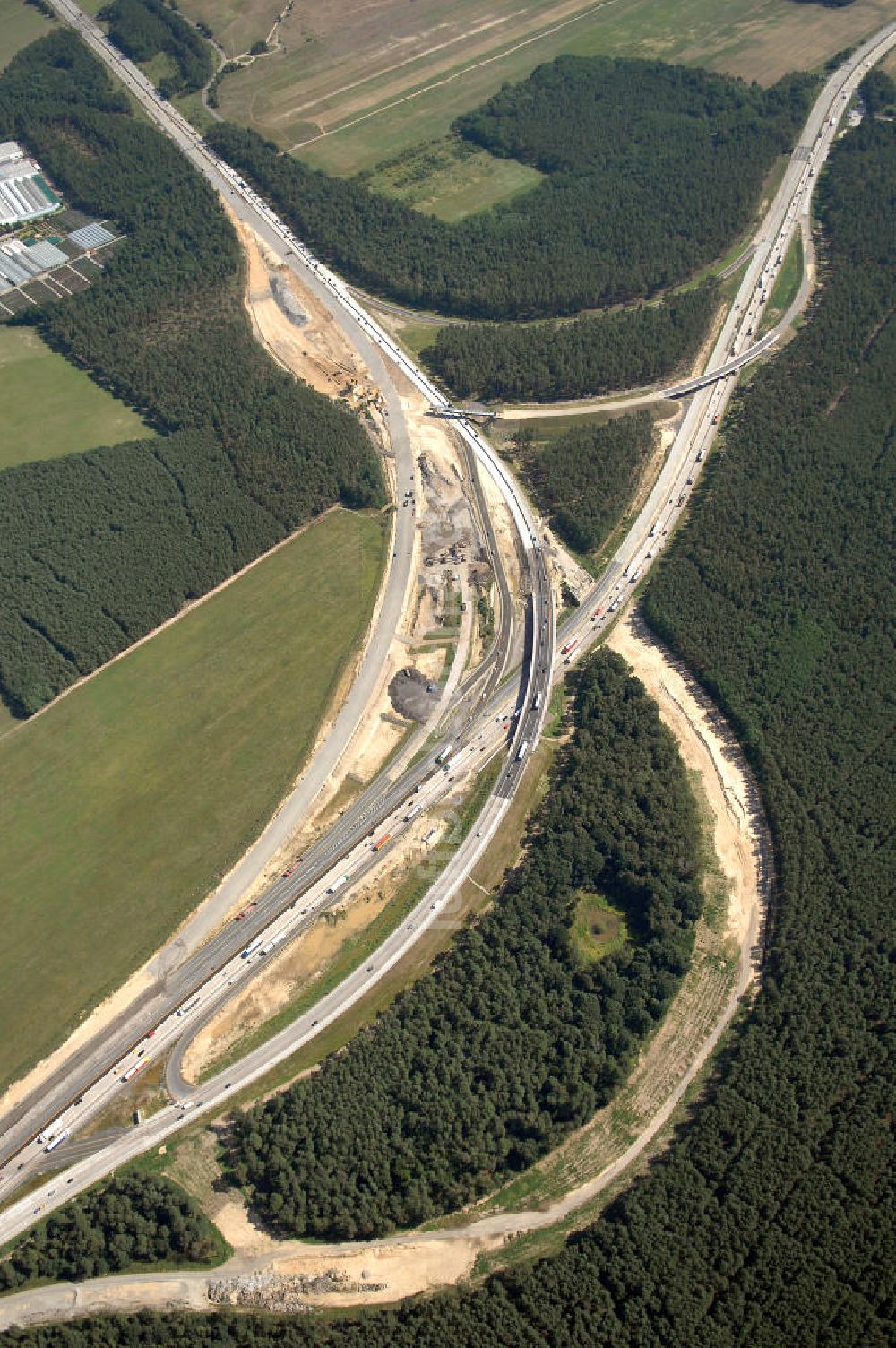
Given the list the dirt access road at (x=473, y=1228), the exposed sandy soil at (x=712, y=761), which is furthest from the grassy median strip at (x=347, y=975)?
the exposed sandy soil at (x=712, y=761)

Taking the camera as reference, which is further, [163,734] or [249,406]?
[249,406]

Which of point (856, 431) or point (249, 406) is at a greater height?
point (249, 406)

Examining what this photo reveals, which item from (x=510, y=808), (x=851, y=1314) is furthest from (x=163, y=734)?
(x=851, y=1314)

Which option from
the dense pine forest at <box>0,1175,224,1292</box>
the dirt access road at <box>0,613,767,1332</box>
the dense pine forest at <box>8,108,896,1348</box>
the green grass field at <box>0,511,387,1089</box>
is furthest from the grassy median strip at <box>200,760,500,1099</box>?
the dense pine forest at <box>8,108,896,1348</box>

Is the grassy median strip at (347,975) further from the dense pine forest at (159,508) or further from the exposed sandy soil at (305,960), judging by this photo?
the dense pine forest at (159,508)

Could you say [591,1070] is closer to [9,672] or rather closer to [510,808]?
[510,808]

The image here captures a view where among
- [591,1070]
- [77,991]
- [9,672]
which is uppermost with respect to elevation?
[9,672]

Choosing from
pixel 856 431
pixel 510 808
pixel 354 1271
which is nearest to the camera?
pixel 354 1271
